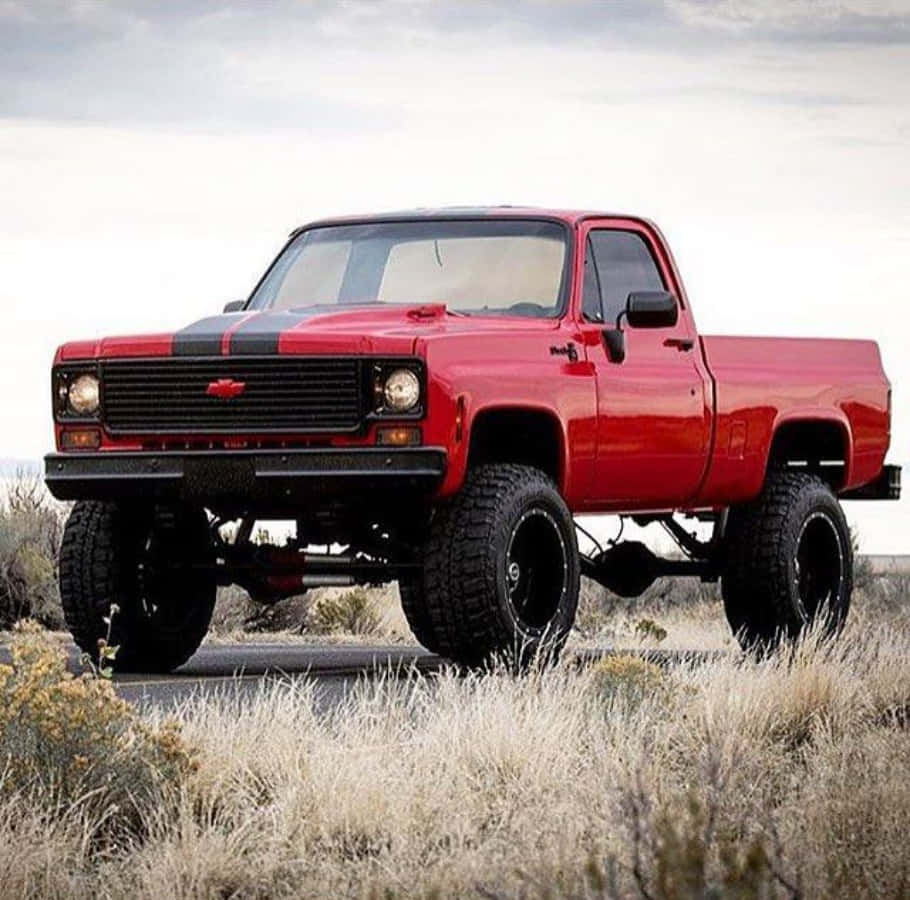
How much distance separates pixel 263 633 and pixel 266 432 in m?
8.77

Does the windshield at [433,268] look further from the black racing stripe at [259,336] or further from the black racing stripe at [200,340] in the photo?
the black racing stripe at [200,340]

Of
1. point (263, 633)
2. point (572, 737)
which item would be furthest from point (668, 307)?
point (263, 633)

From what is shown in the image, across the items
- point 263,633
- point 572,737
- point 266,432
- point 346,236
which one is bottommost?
point 263,633

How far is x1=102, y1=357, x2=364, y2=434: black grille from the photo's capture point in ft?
44.8

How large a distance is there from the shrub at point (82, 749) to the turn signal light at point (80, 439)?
492cm

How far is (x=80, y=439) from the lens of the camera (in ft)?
47.6

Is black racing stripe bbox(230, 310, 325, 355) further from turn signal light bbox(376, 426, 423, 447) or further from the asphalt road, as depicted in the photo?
the asphalt road

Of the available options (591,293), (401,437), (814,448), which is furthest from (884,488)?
(401,437)

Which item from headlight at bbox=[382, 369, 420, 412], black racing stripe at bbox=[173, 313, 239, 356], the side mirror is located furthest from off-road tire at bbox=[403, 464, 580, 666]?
black racing stripe at bbox=[173, 313, 239, 356]

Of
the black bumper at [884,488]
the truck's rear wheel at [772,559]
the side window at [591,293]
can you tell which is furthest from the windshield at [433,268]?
the black bumper at [884,488]

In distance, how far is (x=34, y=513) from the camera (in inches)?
905

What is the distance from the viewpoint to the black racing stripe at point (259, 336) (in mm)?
13820

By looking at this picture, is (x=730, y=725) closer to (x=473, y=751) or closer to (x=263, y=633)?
(x=473, y=751)

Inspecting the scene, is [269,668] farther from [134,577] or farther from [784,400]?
[784,400]
